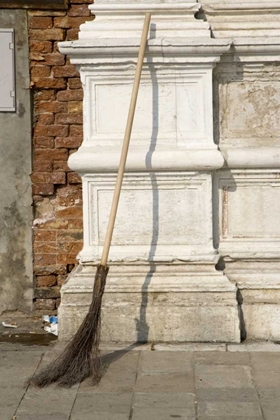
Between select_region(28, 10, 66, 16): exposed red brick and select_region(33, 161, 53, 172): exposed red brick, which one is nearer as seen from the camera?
select_region(28, 10, 66, 16): exposed red brick

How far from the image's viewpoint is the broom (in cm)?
466

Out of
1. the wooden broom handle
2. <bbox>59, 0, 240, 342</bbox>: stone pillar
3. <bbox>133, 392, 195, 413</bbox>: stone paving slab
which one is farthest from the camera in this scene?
<bbox>59, 0, 240, 342</bbox>: stone pillar

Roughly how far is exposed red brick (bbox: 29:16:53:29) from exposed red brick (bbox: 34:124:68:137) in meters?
0.70

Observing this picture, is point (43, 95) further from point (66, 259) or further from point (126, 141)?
point (126, 141)

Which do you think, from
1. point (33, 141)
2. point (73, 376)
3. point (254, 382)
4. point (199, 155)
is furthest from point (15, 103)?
point (254, 382)

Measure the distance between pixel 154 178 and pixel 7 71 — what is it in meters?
1.66

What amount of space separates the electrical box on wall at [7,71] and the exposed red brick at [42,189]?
1.88 ft

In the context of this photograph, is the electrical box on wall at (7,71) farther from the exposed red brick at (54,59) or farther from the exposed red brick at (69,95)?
the exposed red brick at (69,95)

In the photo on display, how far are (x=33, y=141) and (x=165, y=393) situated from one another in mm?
2637

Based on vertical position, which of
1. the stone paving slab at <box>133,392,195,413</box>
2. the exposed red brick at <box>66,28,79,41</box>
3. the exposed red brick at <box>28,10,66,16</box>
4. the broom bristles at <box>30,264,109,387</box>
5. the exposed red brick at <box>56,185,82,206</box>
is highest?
the exposed red brick at <box>28,10,66,16</box>

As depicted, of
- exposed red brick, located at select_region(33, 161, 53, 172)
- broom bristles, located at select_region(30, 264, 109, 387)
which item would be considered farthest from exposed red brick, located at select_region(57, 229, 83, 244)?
broom bristles, located at select_region(30, 264, 109, 387)

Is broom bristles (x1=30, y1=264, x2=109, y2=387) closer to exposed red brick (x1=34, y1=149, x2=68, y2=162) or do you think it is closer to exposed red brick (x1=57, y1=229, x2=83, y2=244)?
exposed red brick (x1=57, y1=229, x2=83, y2=244)

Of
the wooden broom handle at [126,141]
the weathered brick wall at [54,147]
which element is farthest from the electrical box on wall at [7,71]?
the wooden broom handle at [126,141]

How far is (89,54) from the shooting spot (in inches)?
210
